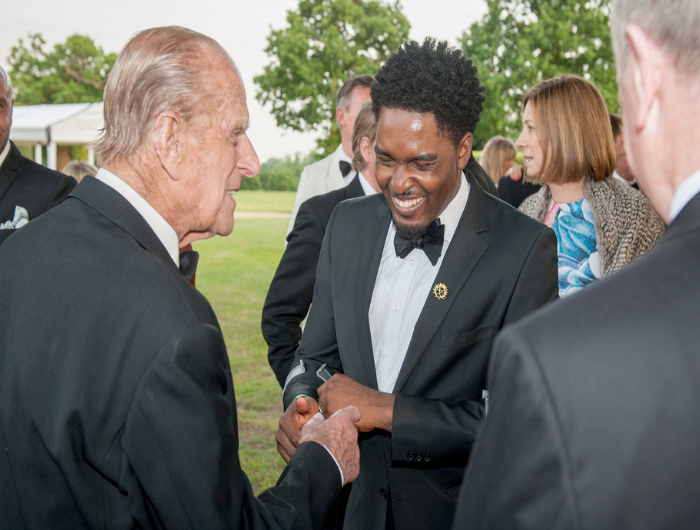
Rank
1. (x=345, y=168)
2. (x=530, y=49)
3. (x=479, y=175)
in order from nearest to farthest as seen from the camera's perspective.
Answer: (x=479, y=175), (x=345, y=168), (x=530, y=49)

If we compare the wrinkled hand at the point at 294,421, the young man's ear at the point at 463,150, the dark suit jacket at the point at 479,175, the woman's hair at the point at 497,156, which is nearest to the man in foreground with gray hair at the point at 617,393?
the wrinkled hand at the point at 294,421

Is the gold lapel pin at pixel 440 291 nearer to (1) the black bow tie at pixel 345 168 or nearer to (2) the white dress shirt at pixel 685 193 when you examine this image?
(2) the white dress shirt at pixel 685 193

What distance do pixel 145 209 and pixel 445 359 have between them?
118 cm

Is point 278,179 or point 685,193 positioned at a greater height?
point 685,193

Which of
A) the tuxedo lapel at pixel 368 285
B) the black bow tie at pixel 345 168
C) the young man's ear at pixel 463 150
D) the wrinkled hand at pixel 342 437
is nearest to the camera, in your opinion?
the wrinkled hand at pixel 342 437

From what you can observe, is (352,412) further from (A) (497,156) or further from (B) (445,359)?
(A) (497,156)

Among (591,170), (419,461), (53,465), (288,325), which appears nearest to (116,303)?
(53,465)

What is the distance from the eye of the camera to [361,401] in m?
2.16

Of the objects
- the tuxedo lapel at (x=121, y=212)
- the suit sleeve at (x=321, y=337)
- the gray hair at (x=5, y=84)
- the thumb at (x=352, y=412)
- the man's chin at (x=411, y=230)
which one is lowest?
the thumb at (x=352, y=412)

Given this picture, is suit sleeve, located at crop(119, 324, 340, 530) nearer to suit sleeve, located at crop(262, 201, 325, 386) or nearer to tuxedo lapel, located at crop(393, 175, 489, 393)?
tuxedo lapel, located at crop(393, 175, 489, 393)

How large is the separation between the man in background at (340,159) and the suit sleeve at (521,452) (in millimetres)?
4128

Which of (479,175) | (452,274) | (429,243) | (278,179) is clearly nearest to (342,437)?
(452,274)

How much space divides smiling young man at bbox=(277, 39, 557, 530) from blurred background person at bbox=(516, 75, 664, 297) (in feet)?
4.58

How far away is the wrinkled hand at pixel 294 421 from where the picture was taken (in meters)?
2.24
